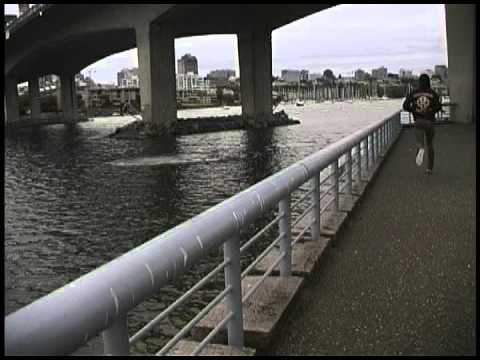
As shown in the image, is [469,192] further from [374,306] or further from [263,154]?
[263,154]

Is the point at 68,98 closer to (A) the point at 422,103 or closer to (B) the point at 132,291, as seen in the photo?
(A) the point at 422,103

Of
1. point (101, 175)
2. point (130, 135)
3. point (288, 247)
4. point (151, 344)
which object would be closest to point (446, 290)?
point (288, 247)

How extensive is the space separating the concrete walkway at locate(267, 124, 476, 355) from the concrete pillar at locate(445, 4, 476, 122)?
65.9 ft

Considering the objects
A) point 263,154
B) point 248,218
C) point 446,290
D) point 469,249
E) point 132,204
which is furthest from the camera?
point 263,154

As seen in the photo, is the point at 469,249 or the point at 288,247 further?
the point at 469,249

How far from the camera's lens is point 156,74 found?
38.5m

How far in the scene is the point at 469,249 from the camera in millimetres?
5645

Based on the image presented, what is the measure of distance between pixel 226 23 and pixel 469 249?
42.1m

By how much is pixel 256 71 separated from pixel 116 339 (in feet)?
155

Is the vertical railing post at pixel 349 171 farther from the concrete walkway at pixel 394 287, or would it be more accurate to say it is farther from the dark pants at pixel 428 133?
the dark pants at pixel 428 133

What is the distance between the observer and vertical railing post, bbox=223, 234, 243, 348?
3335mm

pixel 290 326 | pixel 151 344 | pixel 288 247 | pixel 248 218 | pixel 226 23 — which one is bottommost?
pixel 151 344

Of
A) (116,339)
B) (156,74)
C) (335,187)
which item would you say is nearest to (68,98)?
(156,74)

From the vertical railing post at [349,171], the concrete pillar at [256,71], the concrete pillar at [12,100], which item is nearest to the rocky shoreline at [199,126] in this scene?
the concrete pillar at [256,71]
